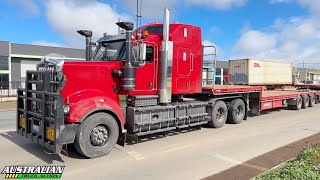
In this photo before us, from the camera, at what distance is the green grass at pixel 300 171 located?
16.5ft

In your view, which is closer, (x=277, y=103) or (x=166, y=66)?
(x=166, y=66)

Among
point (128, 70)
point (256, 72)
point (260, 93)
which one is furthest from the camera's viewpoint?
point (256, 72)

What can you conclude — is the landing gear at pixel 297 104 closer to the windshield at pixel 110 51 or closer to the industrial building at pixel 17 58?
the windshield at pixel 110 51

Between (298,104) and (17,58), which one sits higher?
(17,58)

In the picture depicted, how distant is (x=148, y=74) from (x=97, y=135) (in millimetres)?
2351

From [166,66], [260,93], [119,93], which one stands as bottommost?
[260,93]

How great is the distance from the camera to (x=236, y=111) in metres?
11.8

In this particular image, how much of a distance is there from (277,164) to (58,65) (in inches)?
192

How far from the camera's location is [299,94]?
56.5 ft

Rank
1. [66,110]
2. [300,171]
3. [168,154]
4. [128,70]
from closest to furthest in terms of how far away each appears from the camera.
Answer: [300,171], [66,110], [168,154], [128,70]

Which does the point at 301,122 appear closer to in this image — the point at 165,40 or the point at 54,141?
the point at 165,40

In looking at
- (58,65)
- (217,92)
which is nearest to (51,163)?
(58,65)

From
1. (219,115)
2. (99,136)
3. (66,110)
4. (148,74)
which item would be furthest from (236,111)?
(66,110)

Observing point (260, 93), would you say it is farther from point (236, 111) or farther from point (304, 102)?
point (304, 102)
